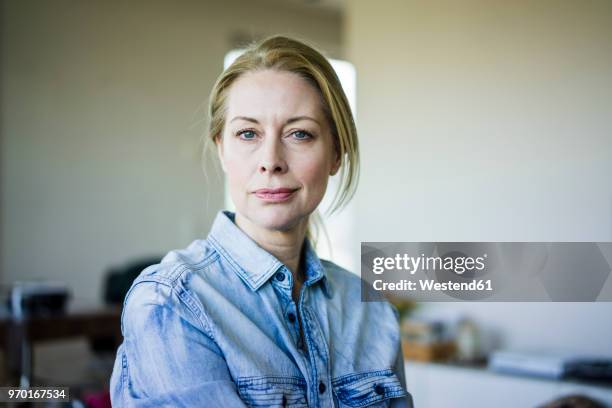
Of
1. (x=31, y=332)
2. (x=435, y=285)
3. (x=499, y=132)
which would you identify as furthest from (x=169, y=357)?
(x=31, y=332)

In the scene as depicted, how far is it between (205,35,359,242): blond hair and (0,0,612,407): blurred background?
15cm

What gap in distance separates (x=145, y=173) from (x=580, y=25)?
295 centimetres

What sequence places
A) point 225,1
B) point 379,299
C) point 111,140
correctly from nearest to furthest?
point 379,299
point 111,140
point 225,1

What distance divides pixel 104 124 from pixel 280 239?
9.83 ft

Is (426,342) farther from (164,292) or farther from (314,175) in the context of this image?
(164,292)

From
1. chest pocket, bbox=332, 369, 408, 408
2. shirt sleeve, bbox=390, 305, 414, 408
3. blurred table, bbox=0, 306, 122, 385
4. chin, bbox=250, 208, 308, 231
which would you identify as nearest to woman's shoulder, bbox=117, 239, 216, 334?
chin, bbox=250, 208, 308, 231

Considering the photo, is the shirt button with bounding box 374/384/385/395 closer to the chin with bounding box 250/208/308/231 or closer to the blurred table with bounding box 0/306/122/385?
the chin with bounding box 250/208/308/231

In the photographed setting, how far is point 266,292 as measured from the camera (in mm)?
803

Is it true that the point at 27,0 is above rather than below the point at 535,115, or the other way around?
above

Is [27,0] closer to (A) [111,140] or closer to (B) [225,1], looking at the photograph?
(A) [111,140]

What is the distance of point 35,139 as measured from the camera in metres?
3.38

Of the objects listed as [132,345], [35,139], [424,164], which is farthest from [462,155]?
[35,139]

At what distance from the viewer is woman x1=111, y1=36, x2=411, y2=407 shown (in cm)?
70

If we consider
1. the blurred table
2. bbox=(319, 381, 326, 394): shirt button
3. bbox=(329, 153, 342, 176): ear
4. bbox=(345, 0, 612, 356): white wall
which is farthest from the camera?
the blurred table
